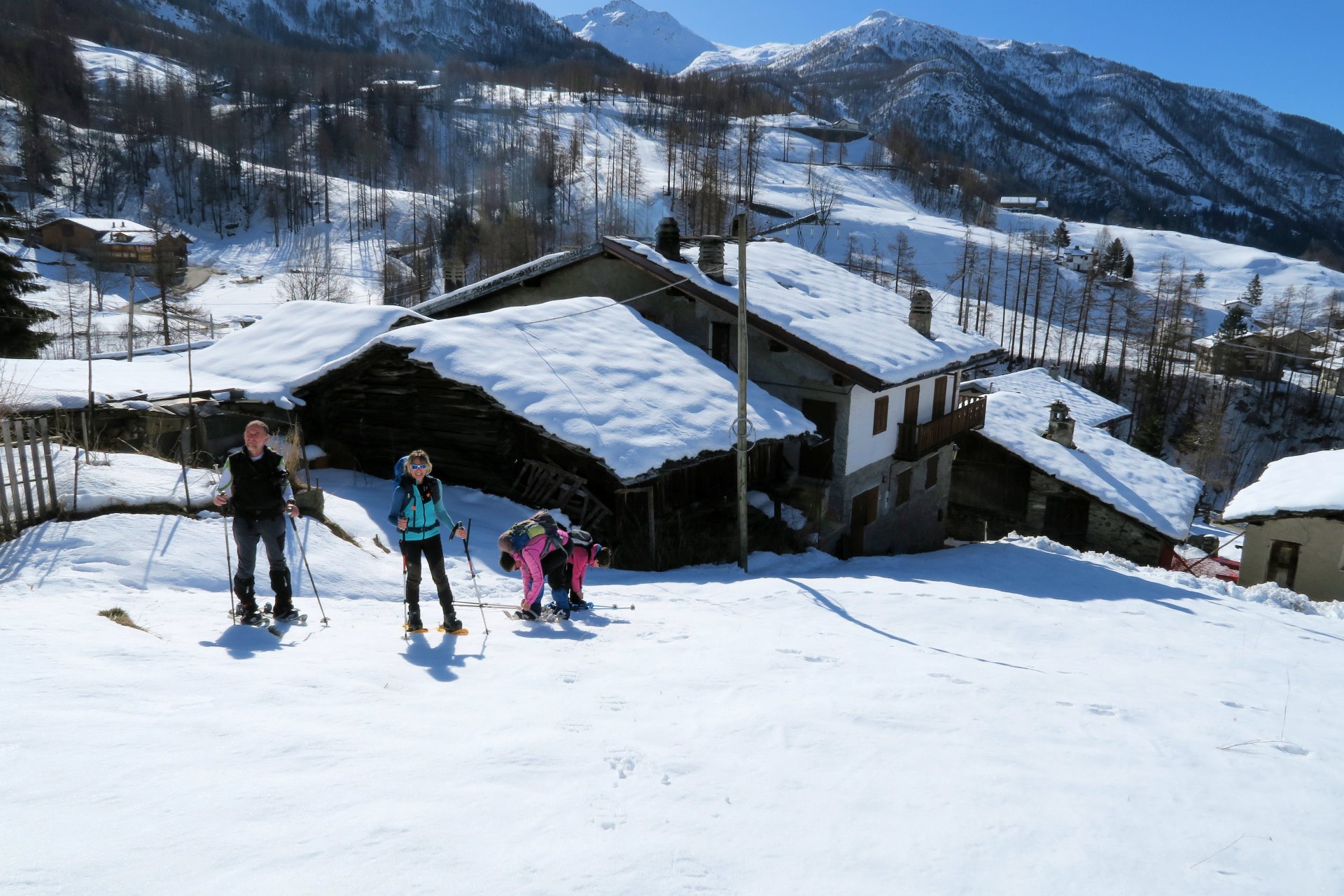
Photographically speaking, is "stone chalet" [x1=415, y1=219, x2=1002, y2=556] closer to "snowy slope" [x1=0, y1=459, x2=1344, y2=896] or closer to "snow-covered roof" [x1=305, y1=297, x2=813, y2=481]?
"snow-covered roof" [x1=305, y1=297, x2=813, y2=481]

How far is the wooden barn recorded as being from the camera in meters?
13.9

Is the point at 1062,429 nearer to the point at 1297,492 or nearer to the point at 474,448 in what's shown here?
the point at 1297,492

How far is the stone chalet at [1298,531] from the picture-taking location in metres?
19.2

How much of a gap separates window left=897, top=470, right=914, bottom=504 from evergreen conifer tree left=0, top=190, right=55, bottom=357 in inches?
981

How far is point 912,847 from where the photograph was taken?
12.8 feet

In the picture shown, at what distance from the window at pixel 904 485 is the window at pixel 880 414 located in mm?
2332

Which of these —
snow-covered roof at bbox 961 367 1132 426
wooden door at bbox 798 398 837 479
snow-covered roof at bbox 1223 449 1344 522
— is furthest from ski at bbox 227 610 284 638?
snow-covered roof at bbox 961 367 1132 426

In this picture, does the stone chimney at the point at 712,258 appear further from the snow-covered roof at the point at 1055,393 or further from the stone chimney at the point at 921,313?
the snow-covered roof at the point at 1055,393

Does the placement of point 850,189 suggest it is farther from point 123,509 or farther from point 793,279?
point 123,509

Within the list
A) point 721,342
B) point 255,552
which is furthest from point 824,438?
point 255,552

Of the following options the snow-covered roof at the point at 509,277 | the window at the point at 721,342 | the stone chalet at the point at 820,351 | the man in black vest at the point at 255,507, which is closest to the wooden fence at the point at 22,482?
the man in black vest at the point at 255,507

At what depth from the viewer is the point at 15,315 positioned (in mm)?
21562

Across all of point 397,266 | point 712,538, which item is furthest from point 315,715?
point 397,266

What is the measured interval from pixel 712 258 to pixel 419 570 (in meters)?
13.9
